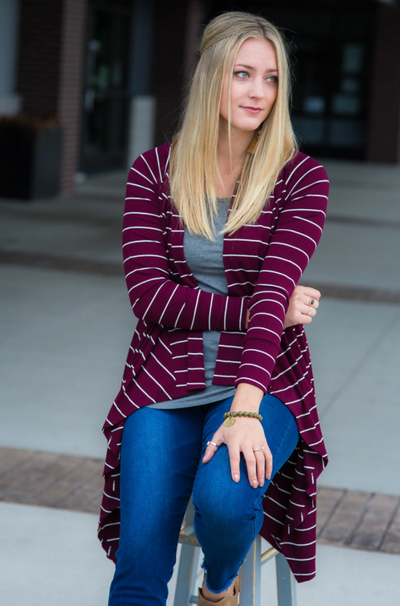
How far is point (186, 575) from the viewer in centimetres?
239

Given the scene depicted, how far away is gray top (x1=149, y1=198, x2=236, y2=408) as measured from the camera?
2158 mm

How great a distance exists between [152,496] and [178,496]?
69 millimetres

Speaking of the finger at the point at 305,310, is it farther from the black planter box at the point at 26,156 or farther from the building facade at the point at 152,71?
the black planter box at the point at 26,156

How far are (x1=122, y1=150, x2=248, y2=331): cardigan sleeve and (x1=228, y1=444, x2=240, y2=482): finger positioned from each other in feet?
1.12

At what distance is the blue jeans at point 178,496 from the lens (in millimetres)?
1915

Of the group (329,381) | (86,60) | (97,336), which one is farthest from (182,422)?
(86,60)

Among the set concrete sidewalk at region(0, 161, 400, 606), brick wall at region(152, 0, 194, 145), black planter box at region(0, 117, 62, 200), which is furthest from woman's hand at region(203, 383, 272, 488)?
brick wall at region(152, 0, 194, 145)

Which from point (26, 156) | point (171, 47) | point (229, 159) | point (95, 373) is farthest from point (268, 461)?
point (171, 47)

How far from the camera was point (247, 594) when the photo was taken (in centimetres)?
215

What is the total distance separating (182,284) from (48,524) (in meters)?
1.42

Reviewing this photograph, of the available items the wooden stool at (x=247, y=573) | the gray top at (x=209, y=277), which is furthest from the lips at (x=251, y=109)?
the wooden stool at (x=247, y=573)

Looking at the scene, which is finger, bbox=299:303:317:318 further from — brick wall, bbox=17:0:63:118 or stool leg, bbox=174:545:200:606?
brick wall, bbox=17:0:63:118

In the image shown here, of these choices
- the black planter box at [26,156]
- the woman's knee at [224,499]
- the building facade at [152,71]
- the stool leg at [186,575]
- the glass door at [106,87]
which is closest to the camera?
the woman's knee at [224,499]

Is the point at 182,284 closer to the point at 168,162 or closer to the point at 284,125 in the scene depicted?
the point at 168,162
